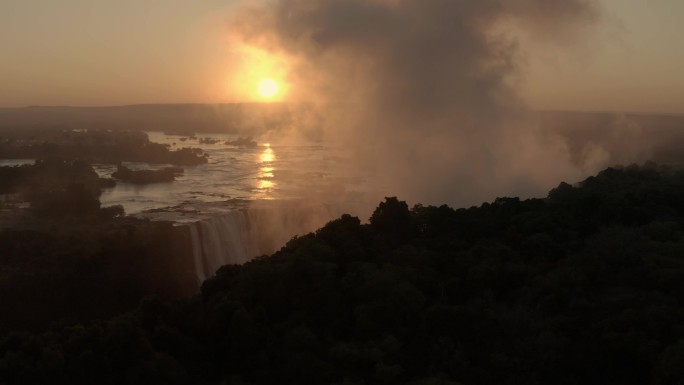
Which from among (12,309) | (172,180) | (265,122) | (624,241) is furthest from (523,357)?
(265,122)

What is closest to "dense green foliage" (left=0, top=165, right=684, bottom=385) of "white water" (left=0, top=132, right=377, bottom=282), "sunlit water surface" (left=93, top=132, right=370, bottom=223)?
"white water" (left=0, top=132, right=377, bottom=282)

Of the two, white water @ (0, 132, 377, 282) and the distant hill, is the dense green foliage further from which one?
the distant hill

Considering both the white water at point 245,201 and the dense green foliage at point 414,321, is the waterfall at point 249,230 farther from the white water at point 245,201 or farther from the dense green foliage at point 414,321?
the dense green foliage at point 414,321

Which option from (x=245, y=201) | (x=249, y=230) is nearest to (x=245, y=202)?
(x=245, y=201)

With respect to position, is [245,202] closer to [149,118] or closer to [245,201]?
[245,201]

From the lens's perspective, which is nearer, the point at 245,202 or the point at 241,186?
the point at 245,202

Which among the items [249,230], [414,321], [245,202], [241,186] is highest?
[414,321]

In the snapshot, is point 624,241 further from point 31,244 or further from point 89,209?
point 89,209

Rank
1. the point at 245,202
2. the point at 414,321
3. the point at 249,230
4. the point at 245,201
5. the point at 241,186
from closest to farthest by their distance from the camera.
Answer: the point at 414,321 < the point at 249,230 < the point at 245,202 < the point at 245,201 < the point at 241,186
